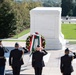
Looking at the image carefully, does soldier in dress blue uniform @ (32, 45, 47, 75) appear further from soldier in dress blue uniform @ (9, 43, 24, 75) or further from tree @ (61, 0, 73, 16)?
tree @ (61, 0, 73, 16)

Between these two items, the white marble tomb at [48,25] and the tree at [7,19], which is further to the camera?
the tree at [7,19]

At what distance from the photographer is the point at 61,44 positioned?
2036 centimetres

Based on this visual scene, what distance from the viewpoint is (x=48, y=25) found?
2023 cm

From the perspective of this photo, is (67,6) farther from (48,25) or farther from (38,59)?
(38,59)

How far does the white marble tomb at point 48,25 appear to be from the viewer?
2002cm

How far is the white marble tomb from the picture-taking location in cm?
2002

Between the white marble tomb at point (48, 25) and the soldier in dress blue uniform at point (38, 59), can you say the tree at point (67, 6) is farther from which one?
the soldier in dress blue uniform at point (38, 59)

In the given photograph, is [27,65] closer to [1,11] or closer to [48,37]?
[48,37]

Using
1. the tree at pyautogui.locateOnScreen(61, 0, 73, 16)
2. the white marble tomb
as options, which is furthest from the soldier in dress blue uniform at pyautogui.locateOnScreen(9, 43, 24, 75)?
the tree at pyautogui.locateOnScreen(61, 0, 73, 16)

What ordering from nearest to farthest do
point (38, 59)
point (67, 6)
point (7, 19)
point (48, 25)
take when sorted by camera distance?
point (38, 59)
point (48, 25)
point (7, 19)
point (67, 6)

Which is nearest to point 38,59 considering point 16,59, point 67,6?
point 16,59

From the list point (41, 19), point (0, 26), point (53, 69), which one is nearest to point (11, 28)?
point (0, 26)

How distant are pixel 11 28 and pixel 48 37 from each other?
9.99 m

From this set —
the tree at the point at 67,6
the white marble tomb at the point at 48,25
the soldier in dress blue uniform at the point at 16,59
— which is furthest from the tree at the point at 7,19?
the tree at the point at 67,6
